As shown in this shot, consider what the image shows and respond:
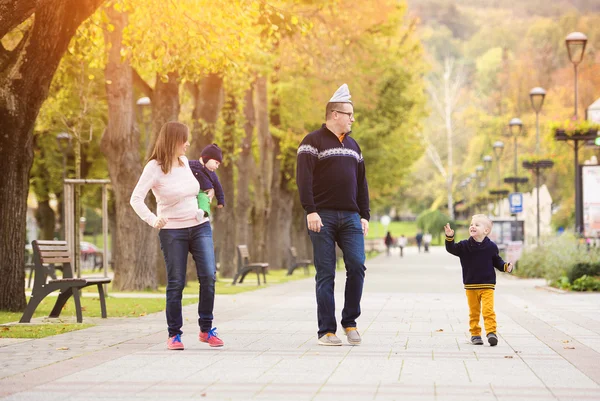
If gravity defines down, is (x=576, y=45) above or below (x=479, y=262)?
above

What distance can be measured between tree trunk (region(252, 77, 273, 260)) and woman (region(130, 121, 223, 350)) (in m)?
23.5

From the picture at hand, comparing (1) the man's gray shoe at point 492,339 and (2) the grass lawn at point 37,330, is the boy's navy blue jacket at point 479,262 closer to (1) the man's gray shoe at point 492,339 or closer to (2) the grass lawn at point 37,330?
(1) the man's gray shoe at point 492,339

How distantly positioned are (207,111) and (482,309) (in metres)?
16.7

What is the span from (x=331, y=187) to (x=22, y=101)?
19.1 feet

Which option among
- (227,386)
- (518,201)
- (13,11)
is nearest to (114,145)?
(13,11)

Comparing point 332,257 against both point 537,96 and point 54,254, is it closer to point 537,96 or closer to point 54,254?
point 54,254

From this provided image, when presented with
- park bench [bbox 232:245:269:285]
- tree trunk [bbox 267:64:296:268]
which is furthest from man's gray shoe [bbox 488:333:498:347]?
tree trunk [bbox 267:64:296:268]

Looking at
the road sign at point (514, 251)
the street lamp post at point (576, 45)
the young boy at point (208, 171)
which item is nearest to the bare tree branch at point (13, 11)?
the young boy at point (208, 171)

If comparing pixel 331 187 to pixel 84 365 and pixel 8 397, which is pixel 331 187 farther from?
pixel 8 397

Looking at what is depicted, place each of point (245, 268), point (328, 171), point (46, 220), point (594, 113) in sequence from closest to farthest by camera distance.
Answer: point (328, 171) < point (245, 268) < point (594, 113) < point (46, 220)

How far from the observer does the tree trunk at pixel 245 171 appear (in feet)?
111

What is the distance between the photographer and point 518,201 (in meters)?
37.5

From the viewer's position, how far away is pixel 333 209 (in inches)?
394

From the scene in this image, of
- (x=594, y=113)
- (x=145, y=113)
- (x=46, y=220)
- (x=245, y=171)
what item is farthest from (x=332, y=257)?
(x=46, y=220)
